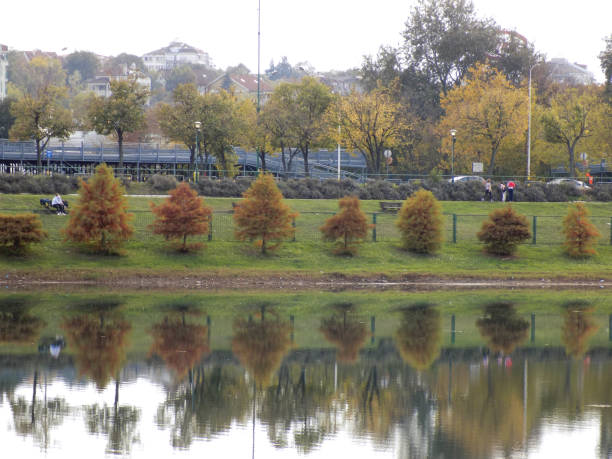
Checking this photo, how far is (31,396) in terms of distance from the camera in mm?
15766

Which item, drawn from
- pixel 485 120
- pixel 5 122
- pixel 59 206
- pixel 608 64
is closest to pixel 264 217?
pixel 59 206

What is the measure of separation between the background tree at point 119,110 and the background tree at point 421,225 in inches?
1101

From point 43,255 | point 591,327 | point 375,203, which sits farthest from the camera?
point 375,203

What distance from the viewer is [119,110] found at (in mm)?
62156

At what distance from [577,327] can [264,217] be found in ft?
58.5

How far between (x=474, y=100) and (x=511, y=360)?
5570 centimetres

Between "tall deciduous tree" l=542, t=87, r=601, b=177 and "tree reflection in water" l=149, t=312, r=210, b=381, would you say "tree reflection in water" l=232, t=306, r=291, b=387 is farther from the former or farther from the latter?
"tall deciduous tree" l=542, t=87, r=601, b=177

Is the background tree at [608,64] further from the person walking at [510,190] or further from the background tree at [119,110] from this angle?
the background tree at [119,110]

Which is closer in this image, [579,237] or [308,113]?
[579,237]

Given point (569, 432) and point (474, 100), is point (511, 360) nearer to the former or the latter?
point (569, 432)

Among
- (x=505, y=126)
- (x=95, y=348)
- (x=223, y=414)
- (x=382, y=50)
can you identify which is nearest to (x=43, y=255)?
(x=95, y=348)

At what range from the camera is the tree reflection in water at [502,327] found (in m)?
22.2

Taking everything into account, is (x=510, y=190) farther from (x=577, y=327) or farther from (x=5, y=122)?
(x=5, y=122)

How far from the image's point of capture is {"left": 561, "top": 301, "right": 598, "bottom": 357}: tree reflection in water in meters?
21.7
